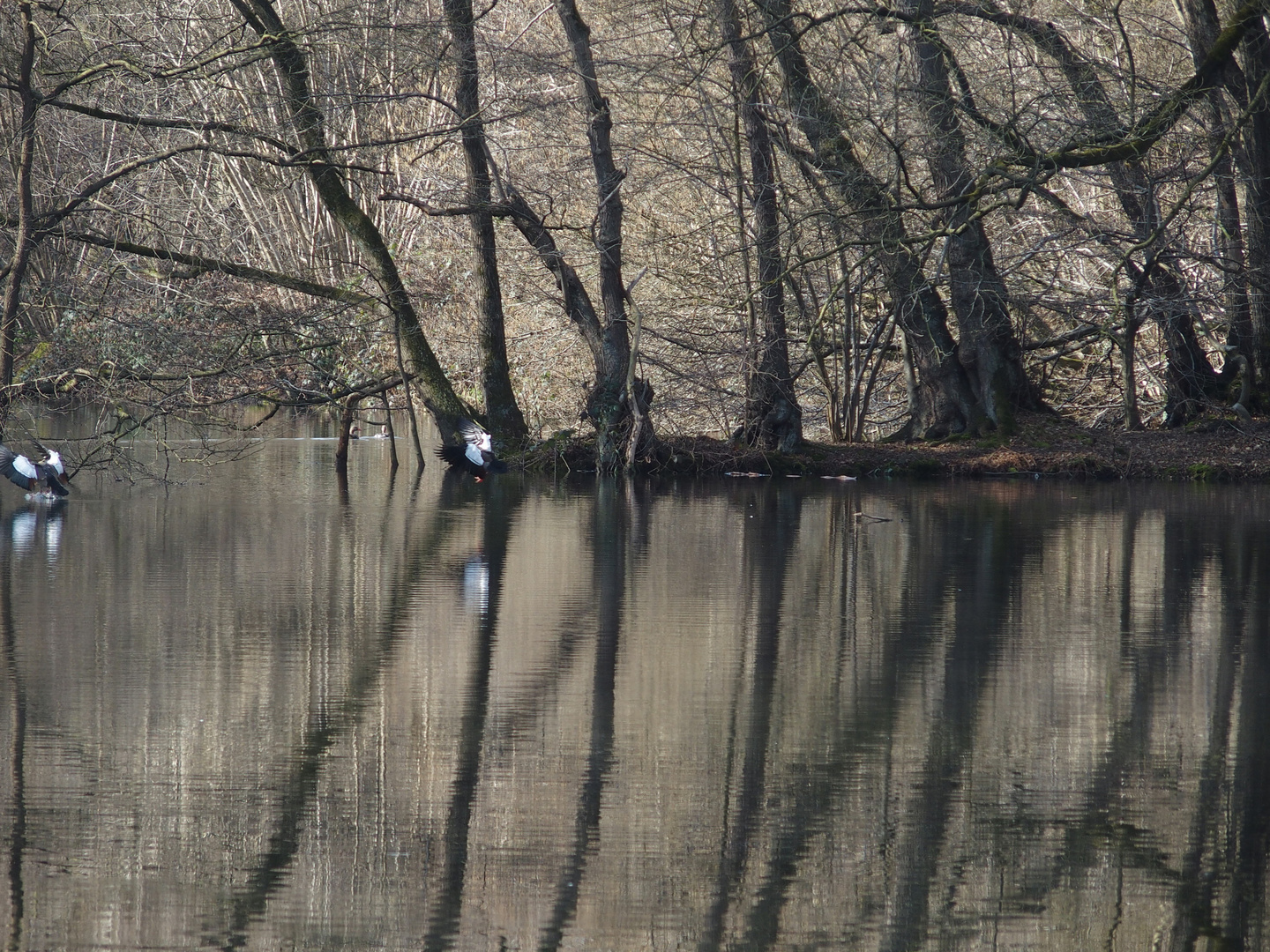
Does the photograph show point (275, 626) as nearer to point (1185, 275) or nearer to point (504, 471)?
point (504, 471)

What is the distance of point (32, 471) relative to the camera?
15.1 metres

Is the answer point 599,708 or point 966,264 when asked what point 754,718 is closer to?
point 599,708

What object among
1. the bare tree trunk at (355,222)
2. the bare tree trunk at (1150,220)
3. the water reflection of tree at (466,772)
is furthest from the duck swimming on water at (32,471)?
the bare tree trunk at (1150,220)

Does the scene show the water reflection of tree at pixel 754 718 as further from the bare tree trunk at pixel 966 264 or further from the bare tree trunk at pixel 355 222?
the bare tree trunk at pixel 355 222

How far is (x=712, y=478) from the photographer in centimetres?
1931

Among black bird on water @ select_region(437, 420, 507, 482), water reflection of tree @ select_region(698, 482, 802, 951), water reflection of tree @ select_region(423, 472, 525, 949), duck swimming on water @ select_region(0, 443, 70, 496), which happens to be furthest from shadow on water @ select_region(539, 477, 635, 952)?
duck swimming on water @ select_region(0, 443, 70, 496)

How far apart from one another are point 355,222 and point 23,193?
16.9 feet

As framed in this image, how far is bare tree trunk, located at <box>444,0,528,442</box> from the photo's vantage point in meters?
18.9

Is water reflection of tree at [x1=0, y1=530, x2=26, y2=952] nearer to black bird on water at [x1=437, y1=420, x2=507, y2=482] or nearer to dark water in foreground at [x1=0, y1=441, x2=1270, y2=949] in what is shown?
dark water in foreground at [x1=0, y1=441, x2=1270, y2=949]

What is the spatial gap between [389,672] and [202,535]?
5780 millimetres

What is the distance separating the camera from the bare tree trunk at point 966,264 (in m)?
17.7

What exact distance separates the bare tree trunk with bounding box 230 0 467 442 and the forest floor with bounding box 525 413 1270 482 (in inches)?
54.2

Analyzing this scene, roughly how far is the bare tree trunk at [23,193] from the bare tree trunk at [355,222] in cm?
344

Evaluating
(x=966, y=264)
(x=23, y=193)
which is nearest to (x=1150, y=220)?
(x=966, y=264)
